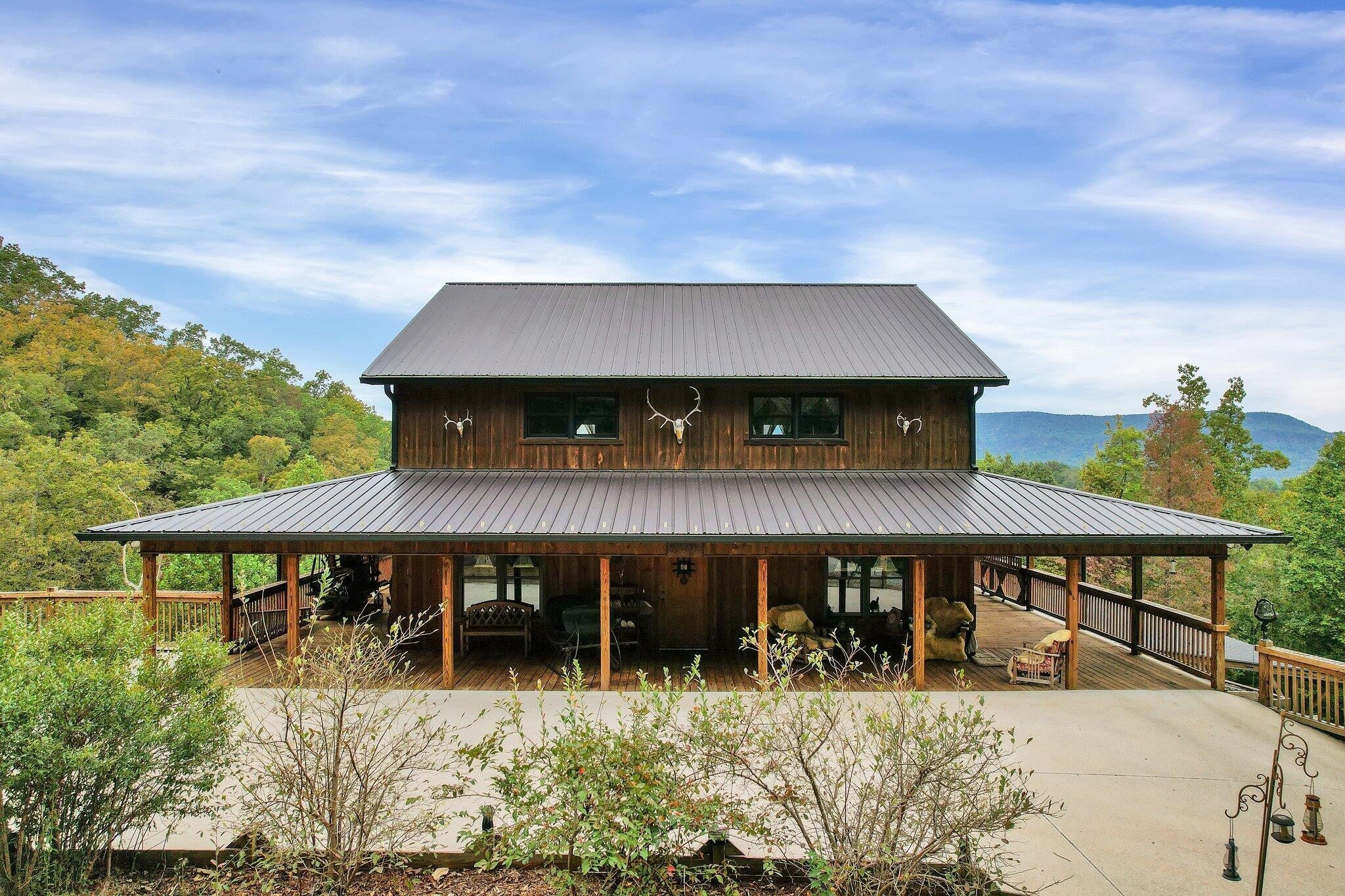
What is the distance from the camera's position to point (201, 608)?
36.7 feet

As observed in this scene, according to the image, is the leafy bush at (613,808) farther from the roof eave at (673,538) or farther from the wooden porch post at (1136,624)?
the wooden porch post at (1136,624)

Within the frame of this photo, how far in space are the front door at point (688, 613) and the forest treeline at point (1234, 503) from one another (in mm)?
20972

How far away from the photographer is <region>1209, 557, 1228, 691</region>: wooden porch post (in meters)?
8.96

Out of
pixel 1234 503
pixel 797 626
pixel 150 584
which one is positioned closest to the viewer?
pixel 150 584

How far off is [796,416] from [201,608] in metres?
11.2

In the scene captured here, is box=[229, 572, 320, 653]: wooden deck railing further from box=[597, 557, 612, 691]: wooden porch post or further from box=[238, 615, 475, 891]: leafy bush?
box=[238, 615, 475, 891]: leafy bush

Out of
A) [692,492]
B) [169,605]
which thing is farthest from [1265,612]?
[169,605]

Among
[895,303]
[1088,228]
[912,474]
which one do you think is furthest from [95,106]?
[1088,228]

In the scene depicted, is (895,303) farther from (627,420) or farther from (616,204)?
(616,204)

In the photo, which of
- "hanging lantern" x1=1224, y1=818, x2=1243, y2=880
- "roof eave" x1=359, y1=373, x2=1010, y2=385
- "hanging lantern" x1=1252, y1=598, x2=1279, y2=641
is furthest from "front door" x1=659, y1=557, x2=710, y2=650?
"hanging lantern" x1=1252, y1=598, x2=1279, y2=641

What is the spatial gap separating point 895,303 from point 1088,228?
42370 millimetres

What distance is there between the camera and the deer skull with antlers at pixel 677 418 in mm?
10859

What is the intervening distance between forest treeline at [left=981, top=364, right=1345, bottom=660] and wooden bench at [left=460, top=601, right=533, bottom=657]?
78.4ft

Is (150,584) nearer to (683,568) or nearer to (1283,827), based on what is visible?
(683,568)
